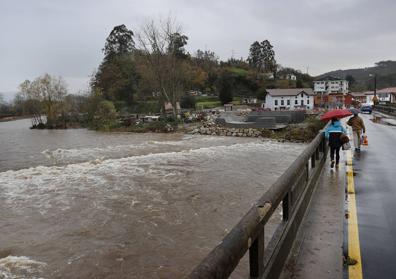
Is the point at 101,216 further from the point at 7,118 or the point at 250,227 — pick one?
the point at 7,118

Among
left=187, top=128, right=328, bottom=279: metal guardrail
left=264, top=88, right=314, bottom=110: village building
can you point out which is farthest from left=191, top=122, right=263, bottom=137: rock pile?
left=264, top=88, right=314, bottom=110: village building

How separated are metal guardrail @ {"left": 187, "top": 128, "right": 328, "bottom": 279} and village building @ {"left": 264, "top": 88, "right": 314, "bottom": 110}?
3192 inches

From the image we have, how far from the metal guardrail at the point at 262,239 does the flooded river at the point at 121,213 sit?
2488mm

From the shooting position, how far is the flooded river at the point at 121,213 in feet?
27.0

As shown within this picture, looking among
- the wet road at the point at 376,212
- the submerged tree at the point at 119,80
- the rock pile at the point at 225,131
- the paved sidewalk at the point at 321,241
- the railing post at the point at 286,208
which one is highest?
the submerged tree at the point at 119,80

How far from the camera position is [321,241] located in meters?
5.16

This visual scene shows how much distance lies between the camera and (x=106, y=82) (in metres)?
88.5

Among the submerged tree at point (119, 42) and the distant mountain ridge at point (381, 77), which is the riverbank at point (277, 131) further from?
the distant mountain ridge at point (381, 77)

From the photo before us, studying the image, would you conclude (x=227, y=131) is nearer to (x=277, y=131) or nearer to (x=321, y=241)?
(x=277, y=131)

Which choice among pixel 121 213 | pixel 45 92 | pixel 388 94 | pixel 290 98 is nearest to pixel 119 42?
pixel 45 92

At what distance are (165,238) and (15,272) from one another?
351 cm

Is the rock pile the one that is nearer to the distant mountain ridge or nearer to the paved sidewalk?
the paved sidewalk

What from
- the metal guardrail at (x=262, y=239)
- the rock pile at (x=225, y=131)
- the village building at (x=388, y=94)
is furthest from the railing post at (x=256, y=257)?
the village building at (x=388, y=94)

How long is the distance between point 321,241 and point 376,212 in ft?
6.95
